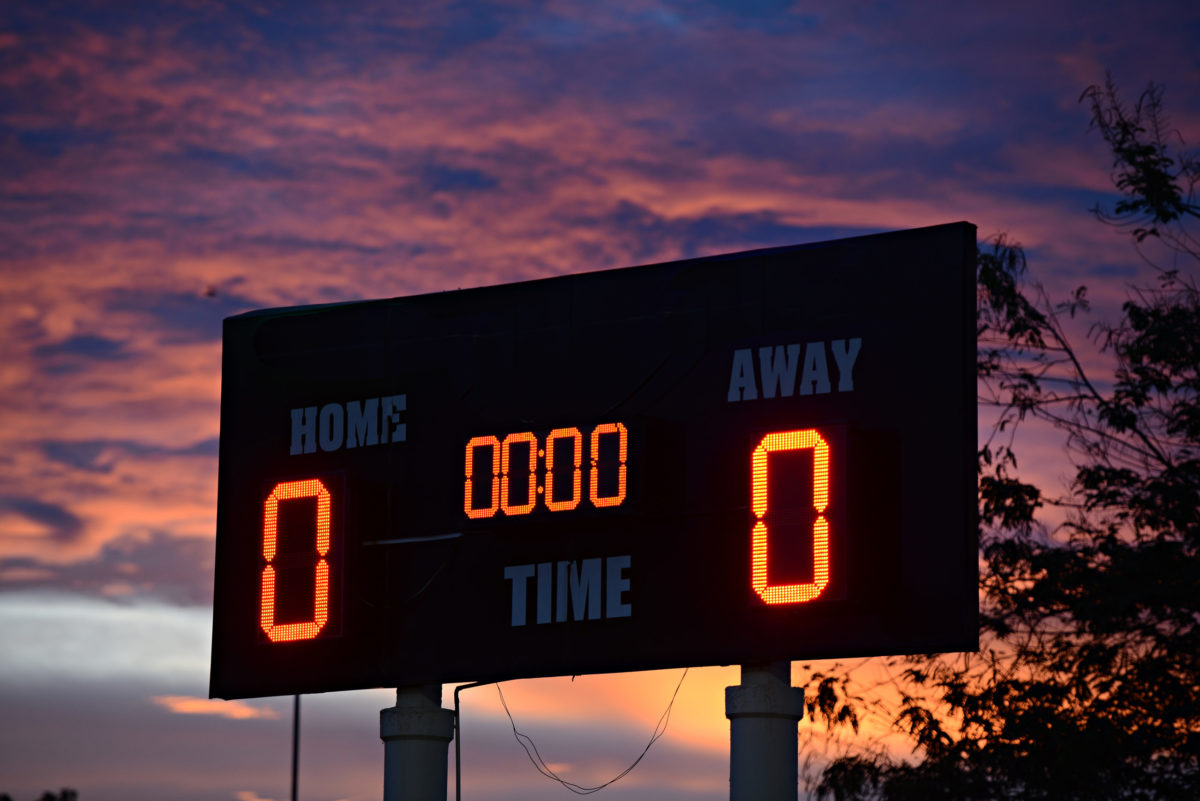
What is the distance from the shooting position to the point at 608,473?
14.2m

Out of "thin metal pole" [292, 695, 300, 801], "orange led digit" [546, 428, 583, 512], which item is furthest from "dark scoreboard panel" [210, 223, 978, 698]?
"thin metal pole" [292, 695, 300, 801]

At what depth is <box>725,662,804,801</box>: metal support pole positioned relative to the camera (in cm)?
1384

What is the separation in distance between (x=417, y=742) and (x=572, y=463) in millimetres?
2751

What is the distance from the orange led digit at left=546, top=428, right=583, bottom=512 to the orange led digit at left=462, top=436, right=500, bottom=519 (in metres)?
0.51

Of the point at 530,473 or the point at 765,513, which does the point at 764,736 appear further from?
the point at 530,473

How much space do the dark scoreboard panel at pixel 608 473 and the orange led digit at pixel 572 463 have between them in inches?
0.6

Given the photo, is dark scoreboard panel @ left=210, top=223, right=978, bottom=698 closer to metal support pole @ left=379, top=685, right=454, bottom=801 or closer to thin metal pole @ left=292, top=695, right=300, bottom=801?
metal support pole @ left=379, top=685, right=454, bottom=801

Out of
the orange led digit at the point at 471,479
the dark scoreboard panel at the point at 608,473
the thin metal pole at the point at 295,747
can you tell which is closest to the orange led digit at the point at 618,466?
the dark scoreboard panel at the point at 608,473

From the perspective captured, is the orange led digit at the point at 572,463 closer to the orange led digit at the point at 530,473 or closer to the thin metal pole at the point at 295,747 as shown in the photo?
the orange led digit at the point at 530,473

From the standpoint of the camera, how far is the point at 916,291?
13.8m

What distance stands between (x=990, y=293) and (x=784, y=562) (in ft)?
39.1

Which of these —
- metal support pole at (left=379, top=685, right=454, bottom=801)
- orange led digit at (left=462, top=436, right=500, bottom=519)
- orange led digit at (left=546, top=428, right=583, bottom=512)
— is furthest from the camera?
metal support pole at (left=379, top=685, right=454, bottom=801)

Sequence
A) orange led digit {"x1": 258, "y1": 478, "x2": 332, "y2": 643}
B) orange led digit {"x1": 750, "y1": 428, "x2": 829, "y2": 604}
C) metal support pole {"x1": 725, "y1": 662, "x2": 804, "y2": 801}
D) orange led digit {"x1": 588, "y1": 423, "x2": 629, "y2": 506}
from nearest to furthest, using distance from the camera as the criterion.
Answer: orange led digit {"x1": 750, "y1": 428, "x2": 829, "y2": 604}, metal support pole {"x1": 725, "y1": 662, "x2": 804, "y2": 801}, orange led digit {"x1": 588, "y1": 423, "x2": 629, "y2": 506}, orange led digit {"x1": 258, "y1": 478, "x2": 332, "y2": 643}

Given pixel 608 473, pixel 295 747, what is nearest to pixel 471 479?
pixel 608 473
